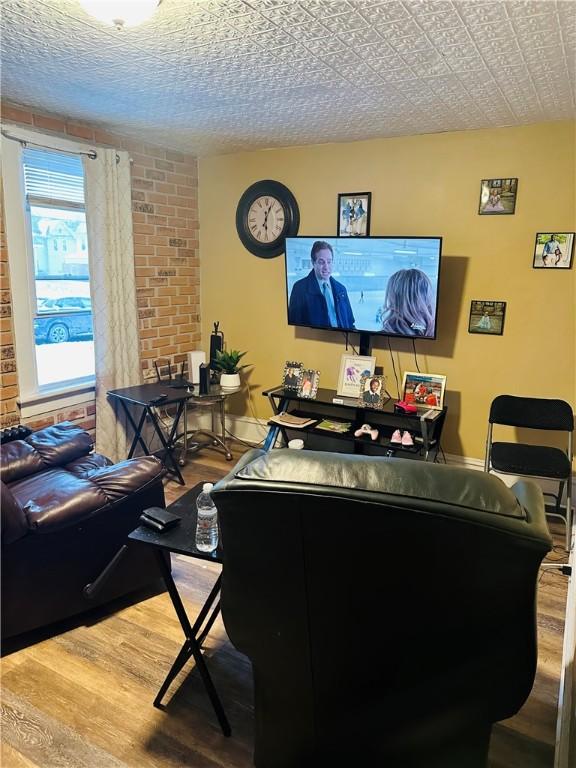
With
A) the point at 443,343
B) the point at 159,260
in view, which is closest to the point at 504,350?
the point at 443,343

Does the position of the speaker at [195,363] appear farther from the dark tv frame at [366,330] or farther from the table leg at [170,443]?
the dark tv frame at [366,330]

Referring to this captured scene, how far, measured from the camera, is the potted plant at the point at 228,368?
4.18 m

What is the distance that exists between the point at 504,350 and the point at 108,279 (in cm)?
264

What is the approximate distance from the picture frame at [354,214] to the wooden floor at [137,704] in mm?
2604

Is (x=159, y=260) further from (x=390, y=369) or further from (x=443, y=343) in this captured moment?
(x=443, y=343)

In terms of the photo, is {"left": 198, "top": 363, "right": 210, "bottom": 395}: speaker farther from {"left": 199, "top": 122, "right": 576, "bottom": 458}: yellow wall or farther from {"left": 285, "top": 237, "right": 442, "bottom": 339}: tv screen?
{"left": 285, "top": 237, "right": 442, "bottom": 339}: tv screen

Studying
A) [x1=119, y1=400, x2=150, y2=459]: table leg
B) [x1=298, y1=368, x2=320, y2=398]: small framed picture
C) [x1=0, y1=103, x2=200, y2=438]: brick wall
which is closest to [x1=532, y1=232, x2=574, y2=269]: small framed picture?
[x1=298, y1=368, x2=320, y2=398]: small framed picture

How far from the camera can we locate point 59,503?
2146mm

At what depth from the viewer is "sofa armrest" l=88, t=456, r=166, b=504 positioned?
2303mm

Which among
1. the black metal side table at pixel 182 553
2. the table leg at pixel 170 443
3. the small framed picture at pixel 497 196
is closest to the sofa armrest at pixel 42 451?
the table leg at pixel 170 443

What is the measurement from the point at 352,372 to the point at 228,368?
1025 mm

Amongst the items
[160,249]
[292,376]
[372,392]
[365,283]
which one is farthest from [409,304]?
[160,249]

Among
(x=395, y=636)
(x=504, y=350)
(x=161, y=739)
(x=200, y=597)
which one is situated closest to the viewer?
(x=395, y=636)

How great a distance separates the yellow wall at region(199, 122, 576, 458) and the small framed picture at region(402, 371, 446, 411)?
180 mm
